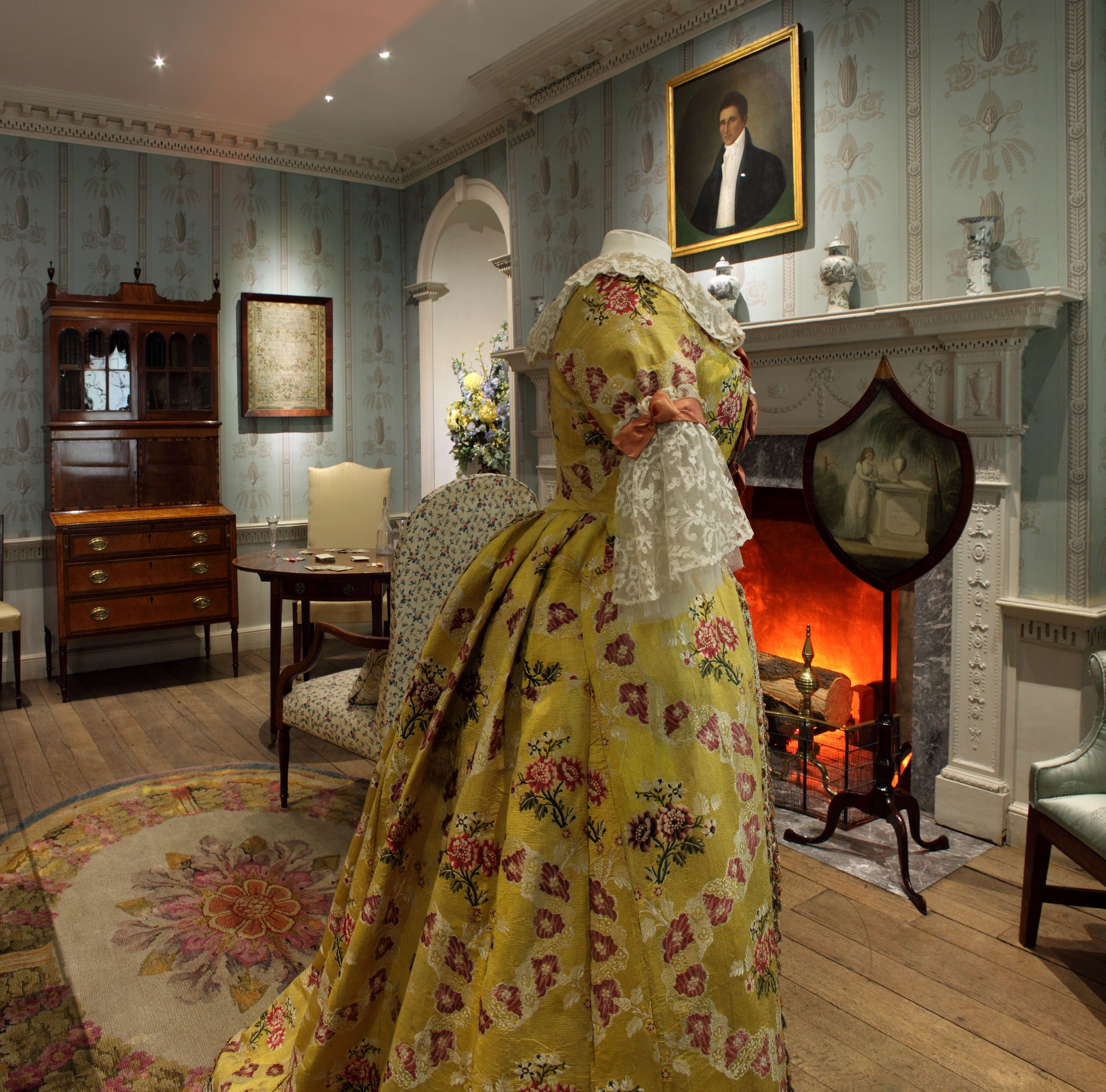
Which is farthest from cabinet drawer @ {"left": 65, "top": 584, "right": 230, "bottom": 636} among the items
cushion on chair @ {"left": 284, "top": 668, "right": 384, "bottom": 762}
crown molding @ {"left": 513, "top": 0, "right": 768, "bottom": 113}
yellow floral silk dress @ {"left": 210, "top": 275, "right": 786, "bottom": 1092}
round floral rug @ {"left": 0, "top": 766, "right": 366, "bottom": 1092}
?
yellow floral silk dress @ {"left": 210, "top": 275, "right": 786, "bottom": 1092}

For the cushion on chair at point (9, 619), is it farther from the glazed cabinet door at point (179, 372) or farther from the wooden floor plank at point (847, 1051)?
the wooden floor plank at point (847, 1051)

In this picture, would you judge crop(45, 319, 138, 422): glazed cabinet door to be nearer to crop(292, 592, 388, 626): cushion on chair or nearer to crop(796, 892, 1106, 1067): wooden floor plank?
crop(292, 592, 388, 626): cushion on chair

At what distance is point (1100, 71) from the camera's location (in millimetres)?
2439

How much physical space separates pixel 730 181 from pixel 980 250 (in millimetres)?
1055

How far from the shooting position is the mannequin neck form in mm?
1571

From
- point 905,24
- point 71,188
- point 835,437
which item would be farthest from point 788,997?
point 71,188

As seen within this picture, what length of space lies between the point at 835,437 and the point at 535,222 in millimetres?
2157

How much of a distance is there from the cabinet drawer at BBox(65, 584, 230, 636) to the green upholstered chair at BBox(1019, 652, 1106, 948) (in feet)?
12.7

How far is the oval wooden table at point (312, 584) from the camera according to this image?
357cm

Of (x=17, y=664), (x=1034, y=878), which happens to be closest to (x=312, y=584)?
(x=17, y=664)

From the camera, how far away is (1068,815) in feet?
6.81

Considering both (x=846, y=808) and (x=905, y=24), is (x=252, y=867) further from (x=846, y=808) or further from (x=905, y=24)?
(x=905, y=24)

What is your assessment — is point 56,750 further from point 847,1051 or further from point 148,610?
point 847,1051

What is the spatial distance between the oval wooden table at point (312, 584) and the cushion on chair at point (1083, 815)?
2.25m
